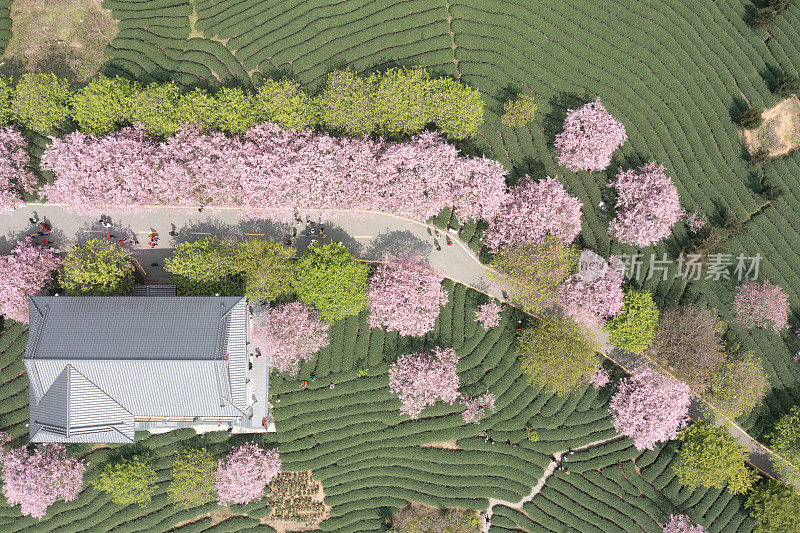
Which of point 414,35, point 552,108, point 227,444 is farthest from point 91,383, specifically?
point 552,108

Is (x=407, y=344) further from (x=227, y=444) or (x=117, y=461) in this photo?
(x=117, y=461)

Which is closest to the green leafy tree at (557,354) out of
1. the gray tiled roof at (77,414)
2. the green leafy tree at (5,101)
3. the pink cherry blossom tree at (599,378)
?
the pink cherry blossom tree at (599,378)

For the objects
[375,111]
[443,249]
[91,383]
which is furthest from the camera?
[443,249]

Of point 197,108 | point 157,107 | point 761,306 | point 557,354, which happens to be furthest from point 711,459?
point 157,107

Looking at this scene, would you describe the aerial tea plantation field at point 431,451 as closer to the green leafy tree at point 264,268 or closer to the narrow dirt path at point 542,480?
the narrow dirt path at point 542,480

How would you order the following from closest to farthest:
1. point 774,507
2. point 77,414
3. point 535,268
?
point 77,414
point 535,268
point 774,507

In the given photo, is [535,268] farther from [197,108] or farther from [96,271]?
[96,271]
